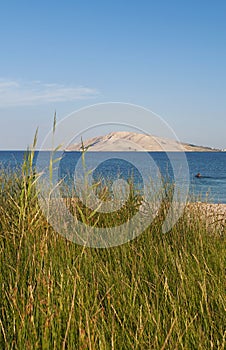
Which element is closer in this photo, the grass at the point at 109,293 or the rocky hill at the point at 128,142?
the grass at the point at 109,293

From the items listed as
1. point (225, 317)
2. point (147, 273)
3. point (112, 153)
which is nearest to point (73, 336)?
point (225, 317)

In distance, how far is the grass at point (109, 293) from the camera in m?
1.80

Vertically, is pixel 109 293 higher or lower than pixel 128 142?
lower

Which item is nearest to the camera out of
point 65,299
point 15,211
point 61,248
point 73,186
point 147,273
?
point 65,299

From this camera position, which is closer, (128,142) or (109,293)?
(109,293)

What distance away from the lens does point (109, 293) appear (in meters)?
2.37

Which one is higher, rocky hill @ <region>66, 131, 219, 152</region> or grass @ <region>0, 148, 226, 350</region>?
rocky hill @ <region>66, 131, 219, 152</region>

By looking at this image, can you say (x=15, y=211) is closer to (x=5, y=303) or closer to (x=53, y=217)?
(x=53, y=217)

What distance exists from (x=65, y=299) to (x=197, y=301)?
0.67m

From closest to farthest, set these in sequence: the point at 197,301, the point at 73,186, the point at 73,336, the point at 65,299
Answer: the point at 73,336, the point at 65,299, the point at 197,301, the point at 73,186

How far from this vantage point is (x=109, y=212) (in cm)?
403

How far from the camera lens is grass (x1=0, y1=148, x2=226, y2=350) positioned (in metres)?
1.80

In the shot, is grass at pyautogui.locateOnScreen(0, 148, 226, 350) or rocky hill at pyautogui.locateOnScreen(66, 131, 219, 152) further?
rocky hill at pyautogui.locateOnScreen(66, 131, 219, 152)

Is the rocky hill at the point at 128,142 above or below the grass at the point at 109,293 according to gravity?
above
